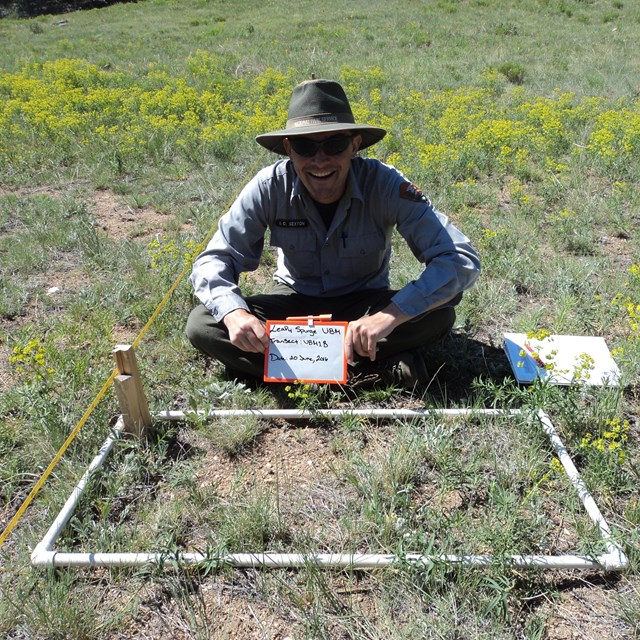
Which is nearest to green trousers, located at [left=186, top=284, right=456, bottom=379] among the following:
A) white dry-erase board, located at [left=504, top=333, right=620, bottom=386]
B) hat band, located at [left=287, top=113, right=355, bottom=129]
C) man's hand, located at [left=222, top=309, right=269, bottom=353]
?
man's hand, located at [left=222, top=309, right=269, bottom=353]

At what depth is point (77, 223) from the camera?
207 inches

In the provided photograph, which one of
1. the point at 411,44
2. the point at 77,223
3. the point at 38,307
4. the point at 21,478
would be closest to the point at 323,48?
the point at 411,44

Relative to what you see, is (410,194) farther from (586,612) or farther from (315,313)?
(586,612)

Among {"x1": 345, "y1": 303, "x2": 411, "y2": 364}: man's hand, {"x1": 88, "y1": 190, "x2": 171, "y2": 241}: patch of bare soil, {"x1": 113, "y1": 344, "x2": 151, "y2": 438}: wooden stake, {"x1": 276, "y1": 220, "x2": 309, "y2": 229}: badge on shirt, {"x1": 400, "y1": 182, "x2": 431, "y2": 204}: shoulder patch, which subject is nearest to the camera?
{"x1": 113, "y1": 344, "x2": 151, "y2": 438}: wooden stake

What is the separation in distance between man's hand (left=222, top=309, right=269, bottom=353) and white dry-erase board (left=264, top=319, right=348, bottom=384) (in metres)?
0.07

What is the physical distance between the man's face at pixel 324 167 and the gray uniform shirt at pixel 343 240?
9 cm

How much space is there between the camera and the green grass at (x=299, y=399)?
199 cm

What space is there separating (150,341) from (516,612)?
2.50 m

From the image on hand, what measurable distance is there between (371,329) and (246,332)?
0.57 meters

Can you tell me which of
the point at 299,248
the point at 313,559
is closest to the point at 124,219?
the point at 299,248

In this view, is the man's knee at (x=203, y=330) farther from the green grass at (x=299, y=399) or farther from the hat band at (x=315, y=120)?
the hat band at (x=315, y=120)

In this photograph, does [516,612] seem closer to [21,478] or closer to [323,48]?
[21,478]

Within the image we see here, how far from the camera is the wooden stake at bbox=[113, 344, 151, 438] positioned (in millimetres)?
2406

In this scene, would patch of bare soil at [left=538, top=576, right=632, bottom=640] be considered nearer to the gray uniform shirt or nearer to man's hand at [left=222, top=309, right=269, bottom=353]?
the gray uniform shirt
